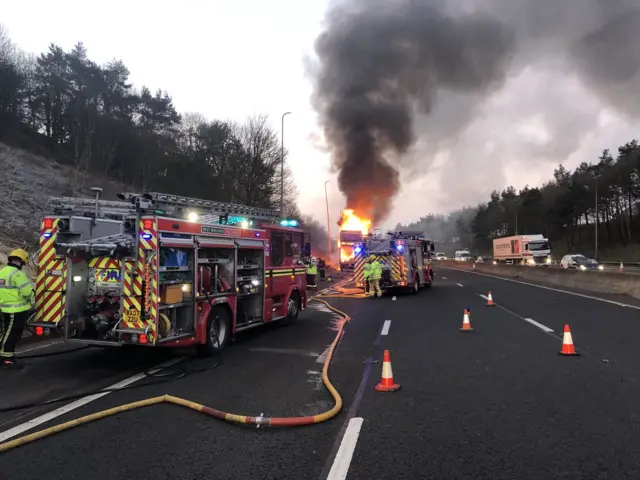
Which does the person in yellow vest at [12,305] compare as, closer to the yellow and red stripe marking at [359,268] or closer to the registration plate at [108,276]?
the registration plate at [108,276]

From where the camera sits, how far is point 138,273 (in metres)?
7.01

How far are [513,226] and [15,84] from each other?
78.0 meters

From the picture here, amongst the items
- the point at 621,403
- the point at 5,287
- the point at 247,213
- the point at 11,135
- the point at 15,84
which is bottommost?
the point at 621,403

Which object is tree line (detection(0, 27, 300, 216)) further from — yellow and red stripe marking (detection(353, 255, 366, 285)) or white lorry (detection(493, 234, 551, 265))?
white lorry (detection(493, 234, 551, 265))

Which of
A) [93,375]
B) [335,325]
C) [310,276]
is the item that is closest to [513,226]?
[310,276]

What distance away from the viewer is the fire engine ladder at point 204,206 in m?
7.98

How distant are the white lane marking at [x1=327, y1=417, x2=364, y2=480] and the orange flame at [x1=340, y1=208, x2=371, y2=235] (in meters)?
29.6

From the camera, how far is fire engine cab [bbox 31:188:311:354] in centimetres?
704

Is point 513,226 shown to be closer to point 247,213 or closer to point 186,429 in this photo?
point 247,213

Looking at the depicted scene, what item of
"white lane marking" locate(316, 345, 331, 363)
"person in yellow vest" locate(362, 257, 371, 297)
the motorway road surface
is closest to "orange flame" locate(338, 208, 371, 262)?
"person in yellow vest" locate(362, 257, 371, 297)

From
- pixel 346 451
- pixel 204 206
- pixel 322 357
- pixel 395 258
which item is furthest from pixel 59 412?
pixel 395 258

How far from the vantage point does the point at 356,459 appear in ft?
12.9

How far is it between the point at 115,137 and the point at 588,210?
6067 cm

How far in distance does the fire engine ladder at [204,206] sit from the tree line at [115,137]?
26358mm
